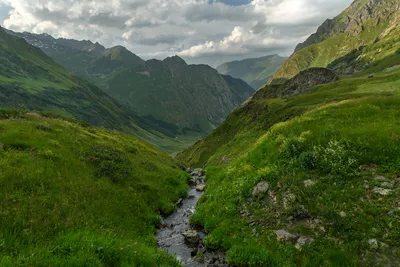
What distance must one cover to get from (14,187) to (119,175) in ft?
41.3

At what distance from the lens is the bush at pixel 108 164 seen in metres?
30.5

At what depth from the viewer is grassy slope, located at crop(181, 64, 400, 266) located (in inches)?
648

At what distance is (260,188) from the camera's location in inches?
930

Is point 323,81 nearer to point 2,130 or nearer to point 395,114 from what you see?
point 395,114

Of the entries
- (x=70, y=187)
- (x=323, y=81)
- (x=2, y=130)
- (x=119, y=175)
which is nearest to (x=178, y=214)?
A: (x=119, y=175)

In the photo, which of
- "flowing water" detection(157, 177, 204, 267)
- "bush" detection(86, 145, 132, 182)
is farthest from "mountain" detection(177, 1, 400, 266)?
"bush" detection(86, 145, 132, 182)

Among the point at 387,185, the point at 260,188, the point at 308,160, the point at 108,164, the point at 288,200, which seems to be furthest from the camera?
the point at 108,164

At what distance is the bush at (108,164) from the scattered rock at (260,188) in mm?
15225

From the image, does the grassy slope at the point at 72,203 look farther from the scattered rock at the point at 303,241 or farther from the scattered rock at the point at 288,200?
the scattered rock at the point at 288,200

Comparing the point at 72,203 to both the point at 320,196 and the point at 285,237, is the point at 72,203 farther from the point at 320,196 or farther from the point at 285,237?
the point at 320,196

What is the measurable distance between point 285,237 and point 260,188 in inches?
225

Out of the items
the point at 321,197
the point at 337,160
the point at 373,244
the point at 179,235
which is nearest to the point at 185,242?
the point at 179,235

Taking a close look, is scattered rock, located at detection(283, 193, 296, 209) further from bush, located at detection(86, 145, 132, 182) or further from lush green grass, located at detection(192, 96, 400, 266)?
bush, located at detection(86, 145, 132, 182)

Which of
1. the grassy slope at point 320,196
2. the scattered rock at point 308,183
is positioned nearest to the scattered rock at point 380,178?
the grassy slope at point 320,196
